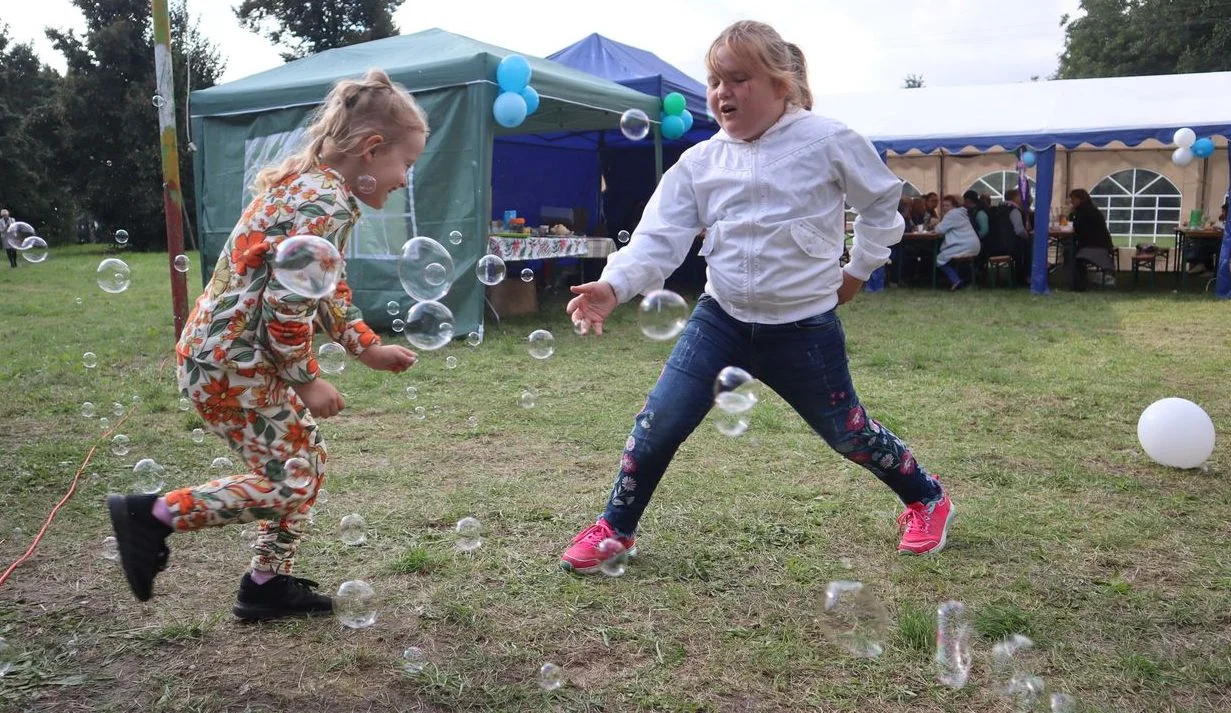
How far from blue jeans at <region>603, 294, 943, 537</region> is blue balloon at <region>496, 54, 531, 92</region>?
594 centimetres

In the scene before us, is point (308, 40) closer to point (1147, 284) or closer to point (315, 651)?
point (1147, 284)

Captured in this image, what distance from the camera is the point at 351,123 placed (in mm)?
2424

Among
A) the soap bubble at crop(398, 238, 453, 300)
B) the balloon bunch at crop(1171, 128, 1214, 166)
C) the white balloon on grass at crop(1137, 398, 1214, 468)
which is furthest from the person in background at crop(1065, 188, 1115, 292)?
the soap bubble at crop(398, 238, 453, 300)

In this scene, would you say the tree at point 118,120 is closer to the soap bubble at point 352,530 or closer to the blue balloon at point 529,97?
the blue balloon at point 529,97

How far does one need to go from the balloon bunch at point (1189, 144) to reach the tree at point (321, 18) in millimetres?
39520

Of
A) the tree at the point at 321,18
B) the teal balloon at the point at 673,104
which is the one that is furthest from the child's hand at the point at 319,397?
the tree at the point at 321,18

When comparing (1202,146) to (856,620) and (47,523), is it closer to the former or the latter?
(856,620)

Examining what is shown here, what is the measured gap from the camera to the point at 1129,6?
4850cm

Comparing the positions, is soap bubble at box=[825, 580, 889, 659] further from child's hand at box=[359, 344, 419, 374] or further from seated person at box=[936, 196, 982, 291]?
seated person at box=[936, 196, 982, 291]

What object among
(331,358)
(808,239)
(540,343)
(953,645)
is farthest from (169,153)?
(953,645)

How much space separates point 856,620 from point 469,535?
1343mm

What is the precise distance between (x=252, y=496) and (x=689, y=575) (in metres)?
1.33

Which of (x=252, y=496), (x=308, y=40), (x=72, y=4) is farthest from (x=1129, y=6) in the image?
(x=252, y=496)

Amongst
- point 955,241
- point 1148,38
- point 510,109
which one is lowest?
point 955,241
